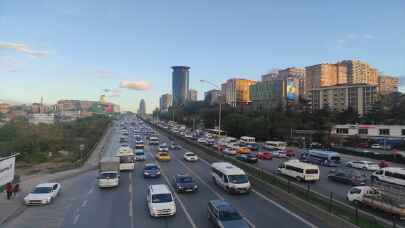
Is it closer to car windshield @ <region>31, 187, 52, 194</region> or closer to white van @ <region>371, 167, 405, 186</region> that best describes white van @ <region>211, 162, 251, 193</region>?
car windshield @ <region>31, 187, 52, 194</region>

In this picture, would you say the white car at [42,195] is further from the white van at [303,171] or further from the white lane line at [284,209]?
the white van at [303,171]

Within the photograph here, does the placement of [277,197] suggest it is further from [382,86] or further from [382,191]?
[382,86]

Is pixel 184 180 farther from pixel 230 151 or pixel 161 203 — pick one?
pixel 230 151

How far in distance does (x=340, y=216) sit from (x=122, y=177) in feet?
70.9

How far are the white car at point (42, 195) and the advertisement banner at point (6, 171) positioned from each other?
9.67 feet

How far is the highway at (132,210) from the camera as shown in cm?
1747

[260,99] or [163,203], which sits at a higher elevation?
[260,99]

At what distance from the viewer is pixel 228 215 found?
52.1 feet

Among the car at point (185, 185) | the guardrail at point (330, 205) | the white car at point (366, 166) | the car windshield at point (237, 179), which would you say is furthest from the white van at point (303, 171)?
the white car at point (366, 166)

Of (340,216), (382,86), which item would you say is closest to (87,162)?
(340,216)

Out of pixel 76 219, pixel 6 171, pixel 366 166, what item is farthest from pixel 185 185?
pixel 366 166

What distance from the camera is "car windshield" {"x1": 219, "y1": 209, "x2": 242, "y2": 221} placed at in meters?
15.7

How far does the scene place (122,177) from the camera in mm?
31469

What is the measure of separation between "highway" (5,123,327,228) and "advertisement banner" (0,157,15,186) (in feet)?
13.6
